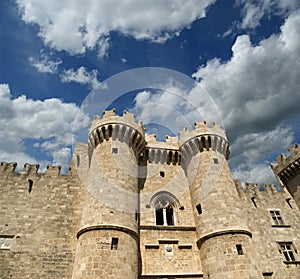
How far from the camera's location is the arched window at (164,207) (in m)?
13.9

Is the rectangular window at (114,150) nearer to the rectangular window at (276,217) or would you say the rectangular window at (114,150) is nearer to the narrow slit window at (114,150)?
the narrow slit window at (114,150)

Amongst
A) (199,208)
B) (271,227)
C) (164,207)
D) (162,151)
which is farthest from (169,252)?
(271,227)

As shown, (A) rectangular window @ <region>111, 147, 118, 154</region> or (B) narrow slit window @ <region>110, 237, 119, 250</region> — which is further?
(A) rectangular window @ <region>111, 147, 118, 154</region>

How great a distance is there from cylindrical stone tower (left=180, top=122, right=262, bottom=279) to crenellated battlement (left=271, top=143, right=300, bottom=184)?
616 centimetres

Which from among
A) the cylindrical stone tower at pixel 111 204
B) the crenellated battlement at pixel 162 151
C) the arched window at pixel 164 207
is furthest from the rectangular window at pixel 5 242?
the crenellated battlement at pixel 162 151

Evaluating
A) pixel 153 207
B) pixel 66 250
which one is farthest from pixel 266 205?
pixel 66 250

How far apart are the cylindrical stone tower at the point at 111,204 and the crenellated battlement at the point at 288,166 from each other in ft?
37.7

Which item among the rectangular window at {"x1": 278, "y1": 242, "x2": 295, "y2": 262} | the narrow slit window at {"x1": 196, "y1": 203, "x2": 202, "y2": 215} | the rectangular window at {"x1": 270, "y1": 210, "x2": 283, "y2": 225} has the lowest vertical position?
the rectangular window at {"x1": 278, "y1": 242, "x2": 295, "y2": 262}

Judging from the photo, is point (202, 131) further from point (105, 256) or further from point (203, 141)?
point (105, 256)

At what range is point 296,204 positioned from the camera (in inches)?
685

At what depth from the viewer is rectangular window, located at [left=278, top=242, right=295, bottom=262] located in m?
14.3

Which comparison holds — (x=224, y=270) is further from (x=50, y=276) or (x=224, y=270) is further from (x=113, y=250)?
(x=50, y=276)

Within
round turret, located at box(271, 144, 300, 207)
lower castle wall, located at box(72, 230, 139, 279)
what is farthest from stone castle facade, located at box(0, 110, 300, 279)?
round turret, located at box(271, 144, 300, 207)

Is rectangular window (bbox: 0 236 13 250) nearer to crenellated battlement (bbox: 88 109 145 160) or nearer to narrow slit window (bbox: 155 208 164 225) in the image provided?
crenellated battlement (bbox: 88 109 145 160)
